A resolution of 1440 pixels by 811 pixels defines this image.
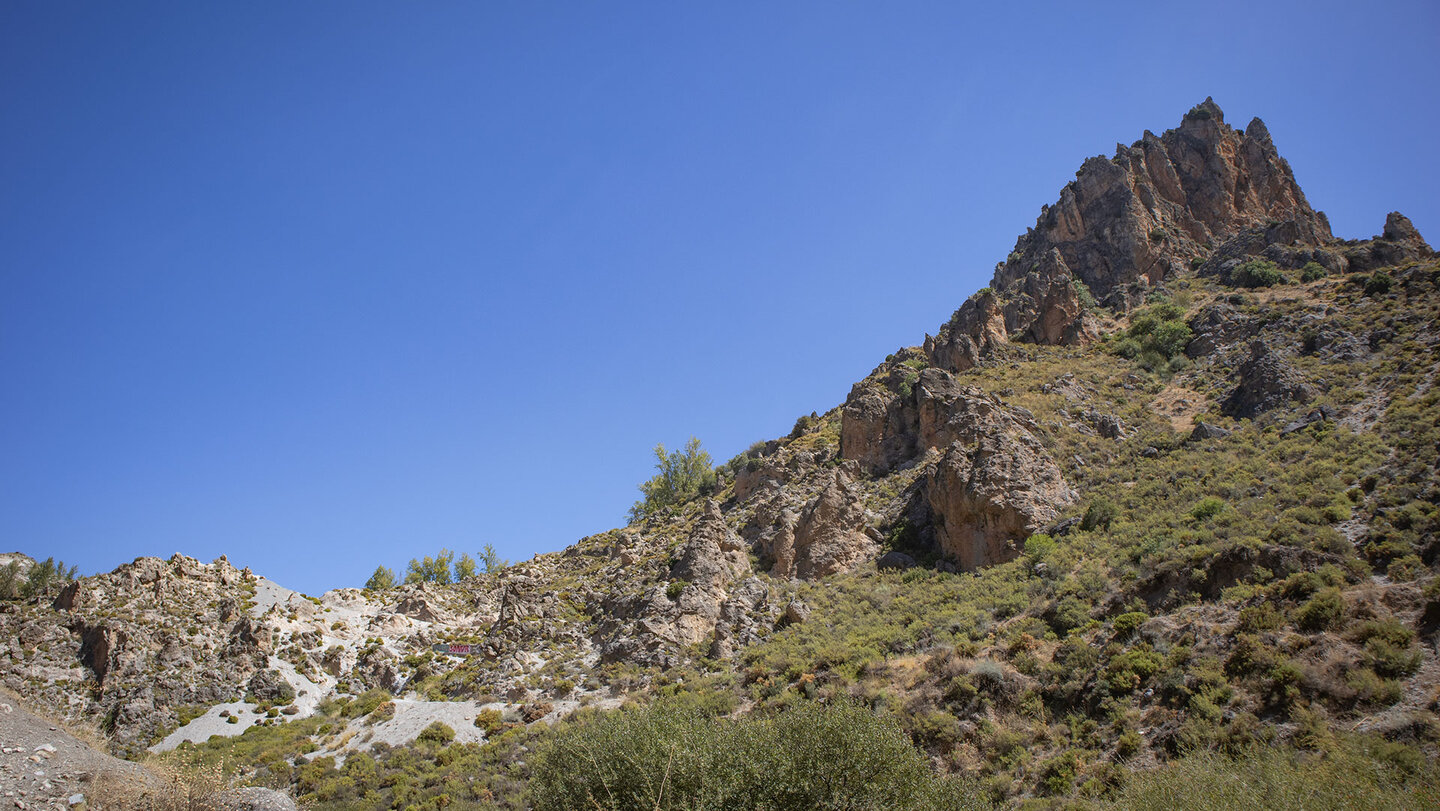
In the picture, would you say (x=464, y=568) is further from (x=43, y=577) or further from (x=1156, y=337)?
(x=1156, y=337)

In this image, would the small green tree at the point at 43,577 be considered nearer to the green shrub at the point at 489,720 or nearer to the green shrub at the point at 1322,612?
the green shrub at the point at 489,720

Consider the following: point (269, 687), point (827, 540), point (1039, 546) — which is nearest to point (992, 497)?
point (1039, 546)

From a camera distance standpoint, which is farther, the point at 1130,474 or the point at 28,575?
the point at 28,575

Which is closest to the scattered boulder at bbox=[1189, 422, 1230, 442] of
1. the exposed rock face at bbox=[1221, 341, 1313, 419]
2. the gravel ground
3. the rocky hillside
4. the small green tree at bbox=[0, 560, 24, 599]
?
the rocky hillside

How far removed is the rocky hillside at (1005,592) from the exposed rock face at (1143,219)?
23.0 feet

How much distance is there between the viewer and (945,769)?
19125 mm

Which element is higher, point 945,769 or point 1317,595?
point 1317,595

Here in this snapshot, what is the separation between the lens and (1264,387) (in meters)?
37.2

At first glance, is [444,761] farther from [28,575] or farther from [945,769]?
[28,575]

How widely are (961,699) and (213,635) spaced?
1468 inches

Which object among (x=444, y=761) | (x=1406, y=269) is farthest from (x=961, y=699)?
(x=1406, y=269)

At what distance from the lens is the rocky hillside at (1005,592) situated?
17812 millimetres

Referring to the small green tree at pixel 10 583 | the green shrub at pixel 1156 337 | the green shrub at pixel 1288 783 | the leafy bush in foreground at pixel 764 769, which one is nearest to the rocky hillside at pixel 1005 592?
the green shrub at pixel 1156 337

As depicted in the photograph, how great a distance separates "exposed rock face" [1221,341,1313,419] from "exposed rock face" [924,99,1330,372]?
21455 mm
